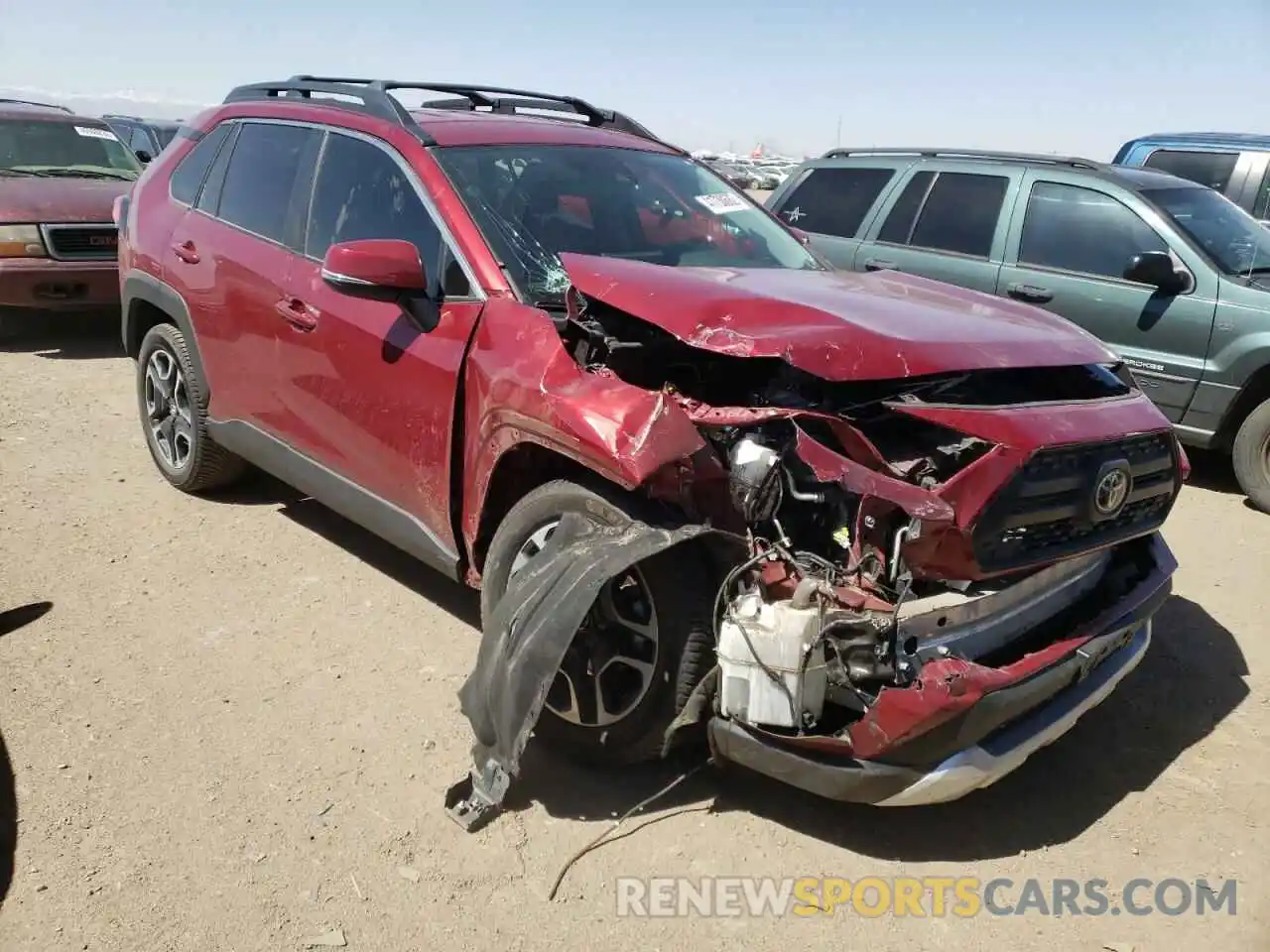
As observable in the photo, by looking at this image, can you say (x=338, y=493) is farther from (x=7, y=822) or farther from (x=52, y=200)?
(x=52, y=200)

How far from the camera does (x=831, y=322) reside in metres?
2.98

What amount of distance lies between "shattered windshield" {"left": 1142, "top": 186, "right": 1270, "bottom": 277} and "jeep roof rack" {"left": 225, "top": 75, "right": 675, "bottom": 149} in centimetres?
341

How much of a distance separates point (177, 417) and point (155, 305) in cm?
56

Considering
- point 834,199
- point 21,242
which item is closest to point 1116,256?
point 834,199

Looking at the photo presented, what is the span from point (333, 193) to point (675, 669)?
2413 mm

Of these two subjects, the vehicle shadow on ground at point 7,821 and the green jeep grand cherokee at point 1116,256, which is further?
the green jeep grand cherokee at point 1116,256

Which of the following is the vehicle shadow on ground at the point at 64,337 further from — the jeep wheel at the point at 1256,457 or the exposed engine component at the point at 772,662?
the jeep wheel at the point at 1256,457

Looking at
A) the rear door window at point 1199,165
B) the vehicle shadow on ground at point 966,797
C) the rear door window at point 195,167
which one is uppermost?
the rear door window at point 1199,165

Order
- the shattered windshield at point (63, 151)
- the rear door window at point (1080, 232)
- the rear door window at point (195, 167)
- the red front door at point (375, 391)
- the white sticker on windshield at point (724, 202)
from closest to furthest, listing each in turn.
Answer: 1. the red front door at point (375, 391)
2. the white sticker on windshield at point (724, 202)
3. the rear door window at point (195, 167)
4. the rear door window at point (1080, 232)
5. the shattered windshield at point (63, 151)

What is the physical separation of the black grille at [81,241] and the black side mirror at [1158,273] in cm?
764

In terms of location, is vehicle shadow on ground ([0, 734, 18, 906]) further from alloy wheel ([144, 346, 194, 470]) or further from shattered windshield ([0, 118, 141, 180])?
shattered windshield ([0, 118, 141, 180])

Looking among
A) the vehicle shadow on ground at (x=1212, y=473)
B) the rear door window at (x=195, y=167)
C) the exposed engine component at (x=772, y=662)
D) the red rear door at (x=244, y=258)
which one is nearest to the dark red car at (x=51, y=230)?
the rear door window at (x=195, y=167)

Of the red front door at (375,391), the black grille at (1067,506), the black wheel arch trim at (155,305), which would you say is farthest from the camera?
the black wheel arch trim at (155,305)

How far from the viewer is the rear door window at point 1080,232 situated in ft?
20.8
